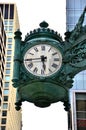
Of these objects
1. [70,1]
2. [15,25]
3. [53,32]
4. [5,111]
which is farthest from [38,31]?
[15,25]

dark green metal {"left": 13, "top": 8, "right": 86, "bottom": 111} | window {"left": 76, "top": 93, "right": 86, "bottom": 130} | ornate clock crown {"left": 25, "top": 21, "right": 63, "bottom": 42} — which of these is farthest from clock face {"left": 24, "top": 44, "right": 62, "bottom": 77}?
window {"left": 76, "top": 93, "right": 86, "bottom": 130}

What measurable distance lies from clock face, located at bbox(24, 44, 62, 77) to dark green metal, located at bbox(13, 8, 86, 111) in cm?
5

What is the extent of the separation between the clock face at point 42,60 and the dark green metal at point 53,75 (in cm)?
5

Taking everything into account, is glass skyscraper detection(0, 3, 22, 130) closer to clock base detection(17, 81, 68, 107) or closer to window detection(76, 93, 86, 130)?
window detection(76, 93, 86, 130)

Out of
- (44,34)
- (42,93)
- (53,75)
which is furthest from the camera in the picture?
(44,34)

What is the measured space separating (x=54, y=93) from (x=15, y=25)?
529 ft

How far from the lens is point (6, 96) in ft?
474

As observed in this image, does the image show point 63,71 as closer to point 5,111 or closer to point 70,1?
point 70,1

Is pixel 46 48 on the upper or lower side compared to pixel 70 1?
lower

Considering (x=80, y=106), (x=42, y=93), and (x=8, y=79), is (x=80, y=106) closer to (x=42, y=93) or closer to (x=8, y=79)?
(x=42, y=93)

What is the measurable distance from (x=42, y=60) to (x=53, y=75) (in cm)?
23

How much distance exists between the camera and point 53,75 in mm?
5133

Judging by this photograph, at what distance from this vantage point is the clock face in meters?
5.17

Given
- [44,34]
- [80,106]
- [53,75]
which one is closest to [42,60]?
[53,75]
